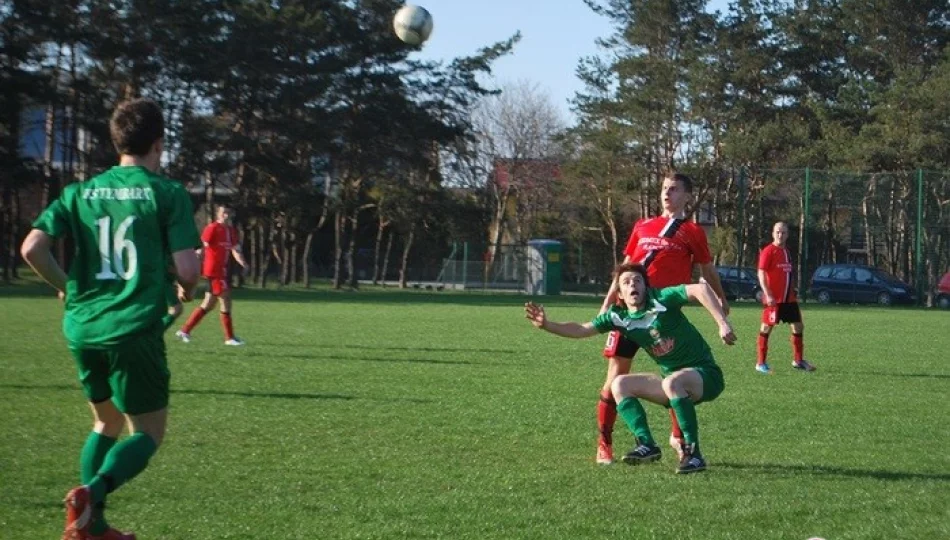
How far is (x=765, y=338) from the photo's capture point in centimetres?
1517

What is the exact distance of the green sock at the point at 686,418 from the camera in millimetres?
7445

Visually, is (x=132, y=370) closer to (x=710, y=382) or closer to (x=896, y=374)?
(x=710, y=382)

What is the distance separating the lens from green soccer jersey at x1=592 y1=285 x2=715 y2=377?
759 centimetres

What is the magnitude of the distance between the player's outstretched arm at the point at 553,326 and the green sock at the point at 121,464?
2.66 m

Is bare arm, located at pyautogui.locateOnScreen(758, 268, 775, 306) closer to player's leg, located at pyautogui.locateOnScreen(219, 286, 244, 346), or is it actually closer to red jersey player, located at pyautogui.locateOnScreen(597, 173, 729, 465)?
player's leg, located at pyautogui.locateOnScreen(219, 286, 244, 346)

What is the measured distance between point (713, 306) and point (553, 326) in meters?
0.93

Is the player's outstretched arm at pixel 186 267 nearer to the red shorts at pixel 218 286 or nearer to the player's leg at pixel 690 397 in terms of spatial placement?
the player's leg at pixel 690 397

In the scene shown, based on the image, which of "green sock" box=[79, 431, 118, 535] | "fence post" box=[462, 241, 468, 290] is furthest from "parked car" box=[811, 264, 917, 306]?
"green sock" box=[79, 431, 118, 535]

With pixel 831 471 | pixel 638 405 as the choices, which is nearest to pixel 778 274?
pixel 831 471

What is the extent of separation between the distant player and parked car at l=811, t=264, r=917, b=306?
1015 inches

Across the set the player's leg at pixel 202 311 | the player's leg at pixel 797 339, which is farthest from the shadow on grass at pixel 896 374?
the player's leg at pixel 202 311

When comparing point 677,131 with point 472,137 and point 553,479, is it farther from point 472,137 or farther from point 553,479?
point 553,479

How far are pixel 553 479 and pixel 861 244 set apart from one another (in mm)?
35601

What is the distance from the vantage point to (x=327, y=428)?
30.4 ft
